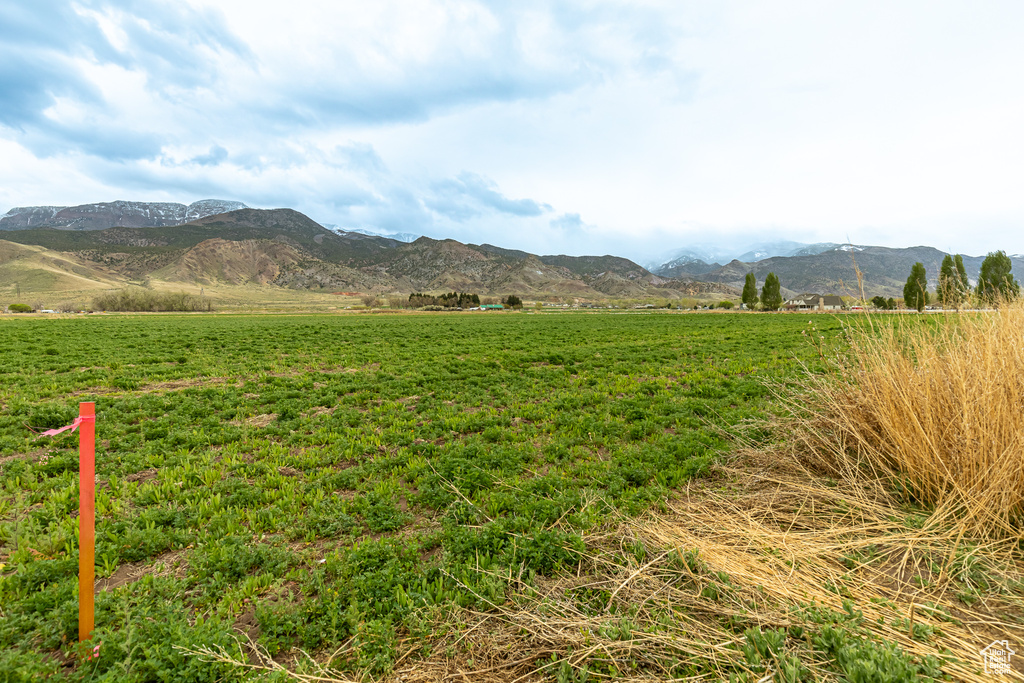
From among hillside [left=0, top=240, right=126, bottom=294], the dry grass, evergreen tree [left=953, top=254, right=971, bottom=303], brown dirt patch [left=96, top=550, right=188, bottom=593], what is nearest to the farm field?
brown dirt patch [left=96, top=550, right=188, bottom=593]

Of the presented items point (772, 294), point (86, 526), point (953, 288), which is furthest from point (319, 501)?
point (772, 294)

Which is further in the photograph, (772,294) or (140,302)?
(140,302)

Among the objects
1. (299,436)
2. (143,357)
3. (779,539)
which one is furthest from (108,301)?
(779,539)

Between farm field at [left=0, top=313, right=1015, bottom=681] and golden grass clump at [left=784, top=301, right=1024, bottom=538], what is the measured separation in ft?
5.25

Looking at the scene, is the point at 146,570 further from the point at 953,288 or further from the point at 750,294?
the point at 750,294

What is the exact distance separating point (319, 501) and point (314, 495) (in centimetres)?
31

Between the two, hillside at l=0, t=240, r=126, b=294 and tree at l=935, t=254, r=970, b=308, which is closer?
tree at l=935, t=254, r=970, b=308

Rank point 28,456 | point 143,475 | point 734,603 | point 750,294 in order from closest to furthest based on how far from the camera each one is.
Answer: point 734,603 < point 143,475 < point 28,456 < point 750,294

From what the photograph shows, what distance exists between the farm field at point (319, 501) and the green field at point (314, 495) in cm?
3

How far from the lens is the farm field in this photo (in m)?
3.35

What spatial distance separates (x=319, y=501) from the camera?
218 inches

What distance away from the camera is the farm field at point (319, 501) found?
335 cm

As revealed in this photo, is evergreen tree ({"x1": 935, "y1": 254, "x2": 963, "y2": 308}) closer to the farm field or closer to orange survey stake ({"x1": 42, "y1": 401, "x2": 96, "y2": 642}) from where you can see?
the farm field

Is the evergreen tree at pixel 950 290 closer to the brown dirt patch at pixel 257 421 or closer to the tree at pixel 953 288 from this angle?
the tree at pixel 953 288
